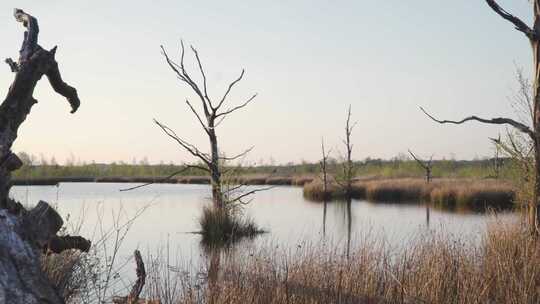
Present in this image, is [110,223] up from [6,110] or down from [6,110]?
down

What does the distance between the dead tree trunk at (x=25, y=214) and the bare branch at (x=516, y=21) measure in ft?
14.1

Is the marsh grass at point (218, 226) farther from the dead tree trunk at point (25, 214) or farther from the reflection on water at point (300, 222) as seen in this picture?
the dead tree trunk at point (25, 214)

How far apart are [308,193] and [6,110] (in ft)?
88.8

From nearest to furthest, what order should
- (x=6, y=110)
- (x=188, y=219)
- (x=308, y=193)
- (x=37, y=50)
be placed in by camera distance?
(x=6, y=110) → (x=37, y=50) → (x=188, y=219) → (x=308, y=193)

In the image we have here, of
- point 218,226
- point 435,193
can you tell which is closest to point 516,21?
point 218,226

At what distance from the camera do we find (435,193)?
2527cm

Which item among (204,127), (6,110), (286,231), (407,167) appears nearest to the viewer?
(6,110)

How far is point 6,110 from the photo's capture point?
316 cm

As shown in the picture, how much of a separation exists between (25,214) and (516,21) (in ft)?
17.2

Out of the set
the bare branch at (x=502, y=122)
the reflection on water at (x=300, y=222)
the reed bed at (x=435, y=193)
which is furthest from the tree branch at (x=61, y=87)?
the reed bed at (x=435, y=193)

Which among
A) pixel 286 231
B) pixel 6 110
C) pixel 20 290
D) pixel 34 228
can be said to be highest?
pixel 6 110

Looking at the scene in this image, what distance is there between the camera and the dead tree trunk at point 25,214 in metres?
2.33

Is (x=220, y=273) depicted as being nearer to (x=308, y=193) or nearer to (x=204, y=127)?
(x=204, y=127)

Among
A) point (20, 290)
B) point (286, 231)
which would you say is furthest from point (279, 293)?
point (286, 231)
